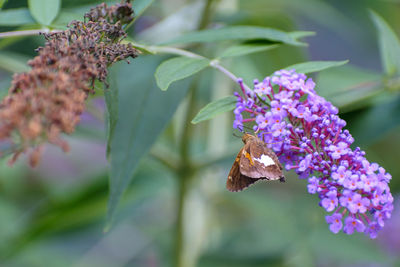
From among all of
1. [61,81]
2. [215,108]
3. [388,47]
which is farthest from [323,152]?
[388,47]

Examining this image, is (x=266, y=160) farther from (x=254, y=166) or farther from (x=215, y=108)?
(x=215, y=108)

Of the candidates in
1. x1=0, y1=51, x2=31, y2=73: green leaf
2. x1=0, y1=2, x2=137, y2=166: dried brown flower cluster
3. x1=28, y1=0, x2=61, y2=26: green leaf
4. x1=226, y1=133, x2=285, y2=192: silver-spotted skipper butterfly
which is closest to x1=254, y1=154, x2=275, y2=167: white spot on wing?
x1=226, y1=133, x2=285, y2=192: silver-spotted skipper butterfly

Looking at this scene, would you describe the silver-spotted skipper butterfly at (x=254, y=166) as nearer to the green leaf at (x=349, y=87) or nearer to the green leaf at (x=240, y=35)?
the green leaf at (x=240, y=35)

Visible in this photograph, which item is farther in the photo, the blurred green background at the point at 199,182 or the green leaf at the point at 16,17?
the blurred green background at the point at 199,182

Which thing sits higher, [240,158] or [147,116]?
[147,116]

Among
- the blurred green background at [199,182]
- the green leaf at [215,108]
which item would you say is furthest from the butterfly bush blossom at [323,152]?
the blurred green background at [199,182]

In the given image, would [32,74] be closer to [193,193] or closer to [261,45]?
[261,45]

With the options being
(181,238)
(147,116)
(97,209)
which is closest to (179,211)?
(181,238)
